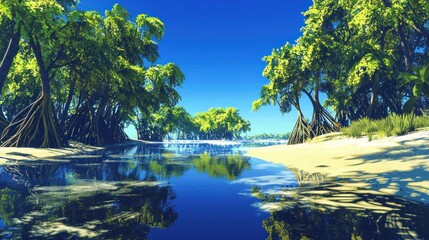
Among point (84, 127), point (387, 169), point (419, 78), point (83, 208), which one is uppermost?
point (419, 78)

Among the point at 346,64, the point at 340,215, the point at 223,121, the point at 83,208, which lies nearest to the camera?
the point at 340,215

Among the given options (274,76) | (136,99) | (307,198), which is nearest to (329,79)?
(274,76)

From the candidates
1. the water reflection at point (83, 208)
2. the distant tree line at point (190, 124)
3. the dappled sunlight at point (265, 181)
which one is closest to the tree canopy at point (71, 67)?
the water reflection at point (83, 208)

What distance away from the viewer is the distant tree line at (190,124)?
3201 inches

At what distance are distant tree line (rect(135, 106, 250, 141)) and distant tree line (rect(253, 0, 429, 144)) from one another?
49861 mm

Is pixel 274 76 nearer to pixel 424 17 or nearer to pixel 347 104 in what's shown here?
pixel 347 104

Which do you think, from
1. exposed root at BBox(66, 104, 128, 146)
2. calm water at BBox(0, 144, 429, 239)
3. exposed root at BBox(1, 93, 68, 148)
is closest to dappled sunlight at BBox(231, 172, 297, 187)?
calm water at BBox(0, 144, 429, 239)

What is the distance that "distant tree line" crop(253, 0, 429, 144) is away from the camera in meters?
26.3

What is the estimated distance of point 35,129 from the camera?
76.0 feet

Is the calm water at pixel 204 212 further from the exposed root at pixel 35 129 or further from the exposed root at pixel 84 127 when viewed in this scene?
the exposed root at pixel 84 127

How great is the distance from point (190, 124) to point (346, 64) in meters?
88.6

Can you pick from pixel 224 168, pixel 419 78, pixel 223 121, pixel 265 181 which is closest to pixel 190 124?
pixel 223 121

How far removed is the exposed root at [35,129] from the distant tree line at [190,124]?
5072 cm

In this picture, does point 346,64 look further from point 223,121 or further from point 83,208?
point 223,121
